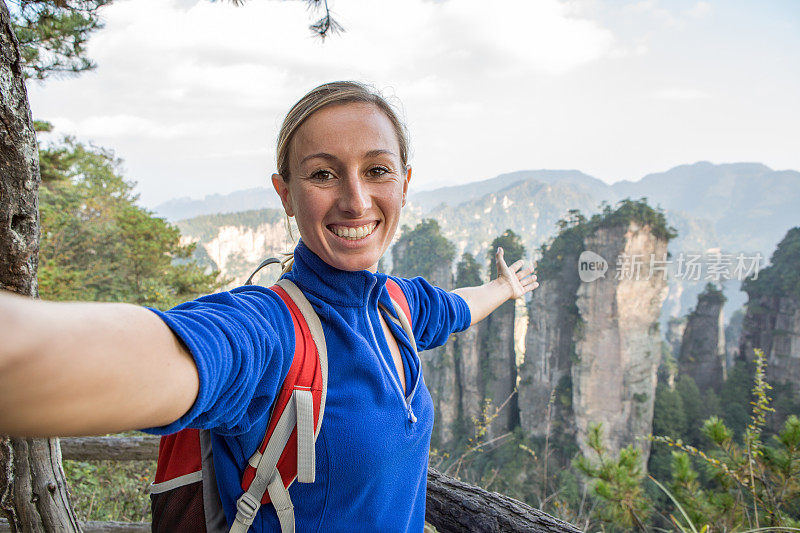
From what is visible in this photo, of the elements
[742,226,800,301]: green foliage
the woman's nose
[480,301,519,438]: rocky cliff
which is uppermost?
[742,226,800,301]: green foliage

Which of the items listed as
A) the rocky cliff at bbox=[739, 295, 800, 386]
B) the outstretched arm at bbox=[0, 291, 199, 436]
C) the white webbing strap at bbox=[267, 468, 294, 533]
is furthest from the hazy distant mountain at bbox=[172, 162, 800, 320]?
the outstretched arm at bbox=[0, 291, 199, 436]

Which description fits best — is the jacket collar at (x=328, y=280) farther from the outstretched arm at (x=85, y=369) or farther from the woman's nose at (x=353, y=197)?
the outstretched arm at (x=85, y=369)

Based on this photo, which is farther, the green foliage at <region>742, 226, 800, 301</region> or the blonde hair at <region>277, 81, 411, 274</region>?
the green foliage at <region>742, 226, 800, 301</region>

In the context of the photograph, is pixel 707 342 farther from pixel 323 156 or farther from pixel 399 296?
pixel 323 156

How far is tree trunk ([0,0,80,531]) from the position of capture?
1092 millimetres

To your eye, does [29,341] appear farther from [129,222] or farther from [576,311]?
[576,311]

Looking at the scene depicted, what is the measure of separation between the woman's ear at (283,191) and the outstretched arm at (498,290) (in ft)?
2.68

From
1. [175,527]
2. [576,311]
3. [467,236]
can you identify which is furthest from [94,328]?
[467,236]

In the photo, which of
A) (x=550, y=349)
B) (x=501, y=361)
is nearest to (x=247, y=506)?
(x=550, y=349)

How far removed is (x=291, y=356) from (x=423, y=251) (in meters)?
25.7

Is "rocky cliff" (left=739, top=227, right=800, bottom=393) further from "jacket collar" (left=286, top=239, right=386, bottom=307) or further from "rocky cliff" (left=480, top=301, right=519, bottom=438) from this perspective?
"jacket collar" (left=286, top=239, right=386, bottom=307)

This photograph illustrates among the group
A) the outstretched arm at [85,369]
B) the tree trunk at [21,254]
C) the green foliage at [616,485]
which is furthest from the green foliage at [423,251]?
the outstretched arm at [85,369]

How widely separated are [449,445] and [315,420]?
23.2 m

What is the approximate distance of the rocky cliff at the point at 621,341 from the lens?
18422mm
